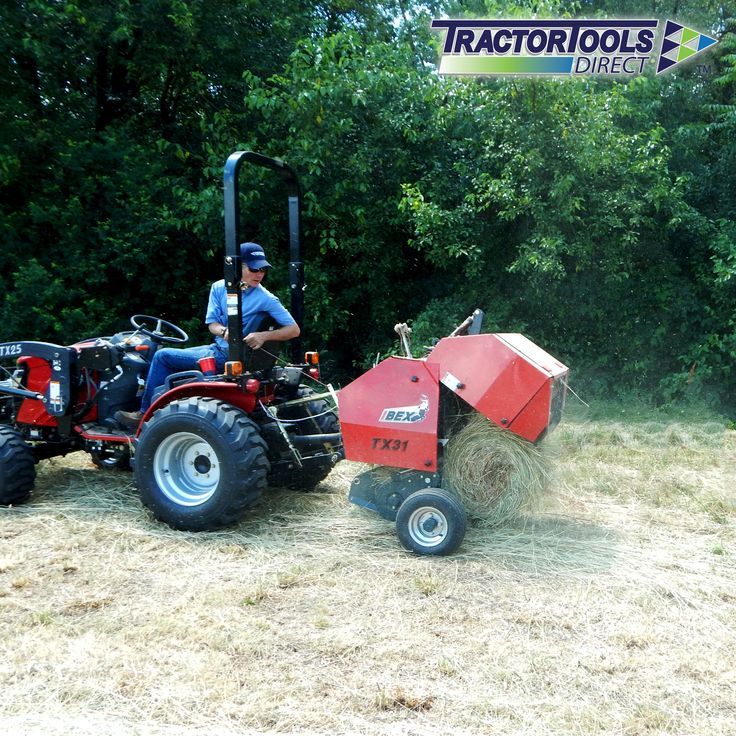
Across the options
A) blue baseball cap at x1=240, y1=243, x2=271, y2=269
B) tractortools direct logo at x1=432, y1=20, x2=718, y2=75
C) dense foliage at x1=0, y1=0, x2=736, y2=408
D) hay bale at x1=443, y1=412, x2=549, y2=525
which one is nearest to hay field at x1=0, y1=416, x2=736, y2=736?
hay bale at x1=443, y1=412, x2=549, y2=525

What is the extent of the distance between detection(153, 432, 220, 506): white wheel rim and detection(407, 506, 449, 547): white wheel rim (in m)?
1.19

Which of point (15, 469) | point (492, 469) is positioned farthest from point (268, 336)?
point (15, 469)

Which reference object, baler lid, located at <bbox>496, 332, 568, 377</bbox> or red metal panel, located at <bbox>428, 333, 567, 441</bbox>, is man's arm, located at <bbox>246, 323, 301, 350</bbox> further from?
baler lid, located at <bbox>496, 332, 568, 377</bbox>

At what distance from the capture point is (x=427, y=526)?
170 inches

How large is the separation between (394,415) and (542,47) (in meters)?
5.46

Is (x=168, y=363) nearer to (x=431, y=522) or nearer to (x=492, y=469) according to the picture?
(x=431, y=522)

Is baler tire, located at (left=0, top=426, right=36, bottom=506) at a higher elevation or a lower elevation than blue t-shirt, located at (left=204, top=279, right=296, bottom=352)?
lower

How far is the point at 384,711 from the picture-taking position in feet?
9.09

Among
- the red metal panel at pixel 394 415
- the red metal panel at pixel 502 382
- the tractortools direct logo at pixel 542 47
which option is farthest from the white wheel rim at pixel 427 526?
the tractortools direct logo at pixel 542 47

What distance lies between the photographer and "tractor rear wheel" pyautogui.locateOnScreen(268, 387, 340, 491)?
5.30 meters

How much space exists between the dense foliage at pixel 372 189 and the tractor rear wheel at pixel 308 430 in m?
3.77

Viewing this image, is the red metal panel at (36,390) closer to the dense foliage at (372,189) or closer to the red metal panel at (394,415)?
the red metal panel at (394,415)

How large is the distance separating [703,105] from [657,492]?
6.37 meters

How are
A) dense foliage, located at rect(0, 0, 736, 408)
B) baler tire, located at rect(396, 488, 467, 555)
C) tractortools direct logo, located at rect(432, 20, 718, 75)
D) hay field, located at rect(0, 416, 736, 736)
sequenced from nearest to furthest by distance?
hay field, located at rect(0, 416, 736, 736)
baler tire, located at rect(396, 488, 467, 555)
tractortools direct logo, located at rect(432, 20, 718, 75)
dense foliage, located at rect(0, 0, 736, 408)
